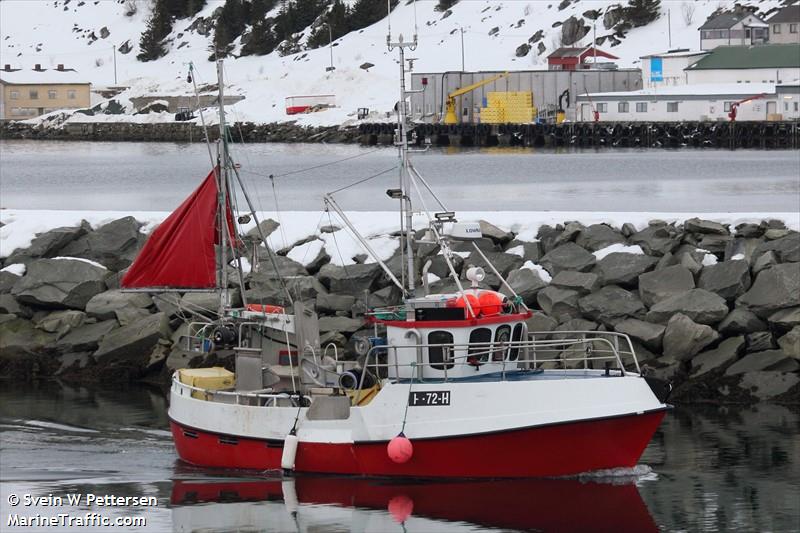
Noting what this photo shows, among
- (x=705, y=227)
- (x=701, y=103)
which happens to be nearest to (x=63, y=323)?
(x=705, y=227)

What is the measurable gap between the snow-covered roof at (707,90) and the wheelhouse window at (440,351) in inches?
2693

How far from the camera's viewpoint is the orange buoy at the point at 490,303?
63.0ft

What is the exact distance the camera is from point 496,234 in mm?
28969

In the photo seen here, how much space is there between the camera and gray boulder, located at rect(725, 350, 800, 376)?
2367 cm

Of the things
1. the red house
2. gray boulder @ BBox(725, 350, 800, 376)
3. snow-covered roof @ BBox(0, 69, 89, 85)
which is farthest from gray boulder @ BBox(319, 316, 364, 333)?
snow-covered roof @ BBox(0, 69, 89, 85)

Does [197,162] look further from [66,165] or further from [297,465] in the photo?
[297,465]

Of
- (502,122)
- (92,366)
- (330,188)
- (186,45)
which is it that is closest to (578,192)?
(330,188)

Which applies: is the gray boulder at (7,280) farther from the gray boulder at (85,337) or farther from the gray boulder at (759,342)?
the gray boulder at (759,342)

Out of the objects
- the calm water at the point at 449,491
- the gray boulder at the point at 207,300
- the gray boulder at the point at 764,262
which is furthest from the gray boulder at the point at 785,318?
the gray boulder at the point at 207,300

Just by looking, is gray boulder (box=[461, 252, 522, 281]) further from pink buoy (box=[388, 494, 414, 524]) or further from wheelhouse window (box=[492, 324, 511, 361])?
pink buoy (box=[388, 494, 414, 524])

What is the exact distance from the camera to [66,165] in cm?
7731

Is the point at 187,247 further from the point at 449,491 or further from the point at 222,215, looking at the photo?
the point at 449,491

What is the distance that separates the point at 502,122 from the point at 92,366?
225 ft

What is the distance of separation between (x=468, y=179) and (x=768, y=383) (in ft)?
110
